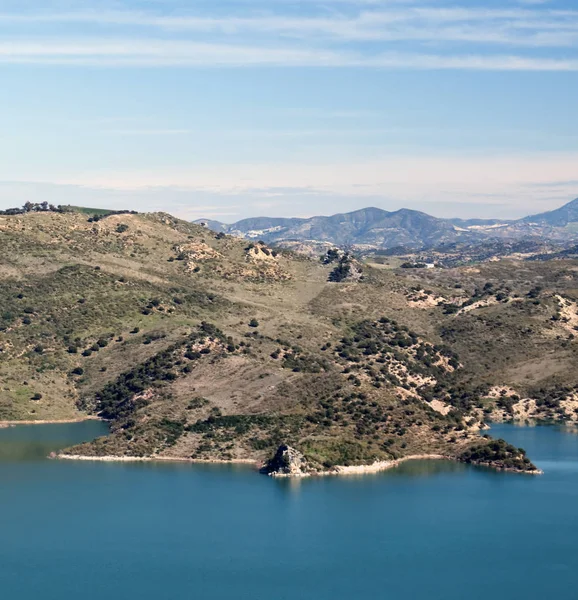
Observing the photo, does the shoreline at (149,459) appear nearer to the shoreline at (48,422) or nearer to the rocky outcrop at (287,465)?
the rocky outcrop at (287,465)

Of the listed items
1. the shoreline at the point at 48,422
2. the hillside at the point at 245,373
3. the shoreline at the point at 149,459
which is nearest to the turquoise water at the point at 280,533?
the shoreline at the point at 149,459

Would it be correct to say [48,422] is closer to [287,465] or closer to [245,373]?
[245,373]

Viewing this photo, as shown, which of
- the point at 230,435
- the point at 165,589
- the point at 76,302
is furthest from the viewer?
the point at 76,302

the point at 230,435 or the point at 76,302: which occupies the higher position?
the point at 76,302

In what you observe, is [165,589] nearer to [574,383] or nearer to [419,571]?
[419,571]

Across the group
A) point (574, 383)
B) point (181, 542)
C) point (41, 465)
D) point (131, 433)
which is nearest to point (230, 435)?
point (131, 433)

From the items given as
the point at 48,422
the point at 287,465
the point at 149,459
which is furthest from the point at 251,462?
the point at 48,422

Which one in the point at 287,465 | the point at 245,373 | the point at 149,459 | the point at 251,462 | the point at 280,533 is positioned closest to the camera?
the point at 280,533
